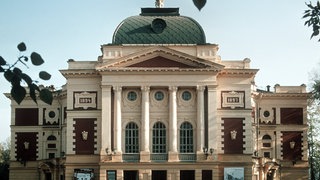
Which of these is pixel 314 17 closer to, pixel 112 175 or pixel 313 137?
pixel 112 175

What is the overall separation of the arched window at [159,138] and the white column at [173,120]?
83 cm

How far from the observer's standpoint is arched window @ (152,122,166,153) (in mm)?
48688

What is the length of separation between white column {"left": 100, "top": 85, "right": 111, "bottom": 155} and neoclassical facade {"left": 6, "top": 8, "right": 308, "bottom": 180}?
8 cm

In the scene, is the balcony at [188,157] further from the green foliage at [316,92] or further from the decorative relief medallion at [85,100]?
the green foliage at [316,92]

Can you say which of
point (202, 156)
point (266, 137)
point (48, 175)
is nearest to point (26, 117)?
point (48, 175)

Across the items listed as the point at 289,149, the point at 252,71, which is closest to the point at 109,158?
the point at 252,71

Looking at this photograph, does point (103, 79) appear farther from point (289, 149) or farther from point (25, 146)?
point (289, 149)

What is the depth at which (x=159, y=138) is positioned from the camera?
48875mm

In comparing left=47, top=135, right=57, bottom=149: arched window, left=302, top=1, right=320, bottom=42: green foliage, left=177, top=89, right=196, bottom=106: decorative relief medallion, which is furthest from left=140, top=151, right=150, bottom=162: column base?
left=302, top=1, right=320, bottom=42: green foliage

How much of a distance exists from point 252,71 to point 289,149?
33.0 feet

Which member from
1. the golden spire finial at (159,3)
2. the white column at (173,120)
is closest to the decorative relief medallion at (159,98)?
the white column at (173,120)

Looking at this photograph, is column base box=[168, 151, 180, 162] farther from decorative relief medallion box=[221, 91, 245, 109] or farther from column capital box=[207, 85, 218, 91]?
decorative relief medallion box=[221, 91, 245, 109]

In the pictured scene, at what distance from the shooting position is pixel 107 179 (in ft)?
157

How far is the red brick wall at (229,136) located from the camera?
49.4 m
